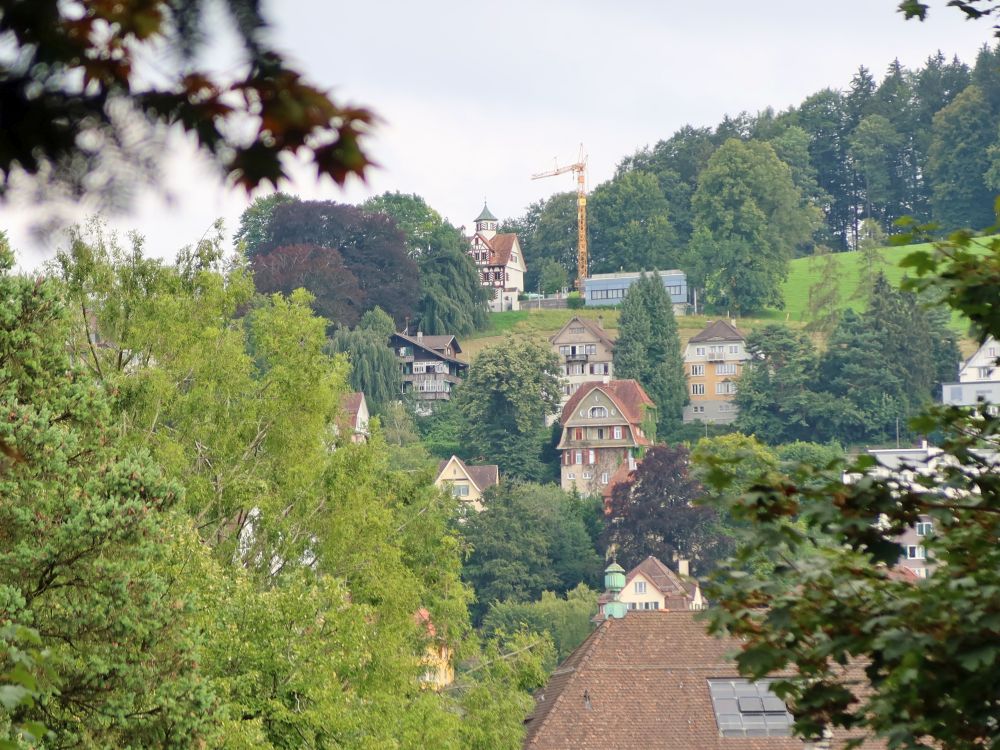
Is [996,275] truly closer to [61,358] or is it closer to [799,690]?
[799,690]

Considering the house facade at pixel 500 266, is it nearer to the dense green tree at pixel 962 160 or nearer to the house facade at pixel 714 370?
the house facade at pixel 714 370

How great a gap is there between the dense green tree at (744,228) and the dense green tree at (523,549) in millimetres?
45815

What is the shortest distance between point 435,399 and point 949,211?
6106 centimetres

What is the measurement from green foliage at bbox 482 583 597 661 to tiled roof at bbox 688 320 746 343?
50.7m

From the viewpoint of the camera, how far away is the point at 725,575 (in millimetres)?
8344

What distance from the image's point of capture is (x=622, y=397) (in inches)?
A: 5374

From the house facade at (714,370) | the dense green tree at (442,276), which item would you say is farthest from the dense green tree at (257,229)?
the house facade at (714,370)

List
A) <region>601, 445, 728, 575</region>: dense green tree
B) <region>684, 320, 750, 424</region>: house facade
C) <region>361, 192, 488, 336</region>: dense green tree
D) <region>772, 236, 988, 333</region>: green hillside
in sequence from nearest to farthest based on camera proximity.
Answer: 1. <region>601, 445, 728, 575</region>: dense green tree
2. <region>684, 320, 750, 424</region>: house facade
3. <region>361, 192, 488, 336</region>: dense green tree
4. <region>772, 236, 988, 333</region>: green hillside

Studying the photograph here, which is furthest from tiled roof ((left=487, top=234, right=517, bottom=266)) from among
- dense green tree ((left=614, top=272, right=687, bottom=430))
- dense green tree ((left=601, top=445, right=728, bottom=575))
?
dense green tree ((left=601, top=445, right=728, bottom=575))

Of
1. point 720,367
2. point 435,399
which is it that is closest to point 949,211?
point 720,367

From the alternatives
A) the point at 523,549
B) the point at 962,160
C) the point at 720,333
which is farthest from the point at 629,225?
the point at 523,549

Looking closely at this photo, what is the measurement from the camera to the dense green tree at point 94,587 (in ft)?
54.4

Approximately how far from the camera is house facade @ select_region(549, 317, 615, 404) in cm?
14900

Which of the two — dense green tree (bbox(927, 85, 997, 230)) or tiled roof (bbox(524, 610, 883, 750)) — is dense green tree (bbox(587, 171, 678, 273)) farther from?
tiled roof (bbox(524, 610, 883, 750))
